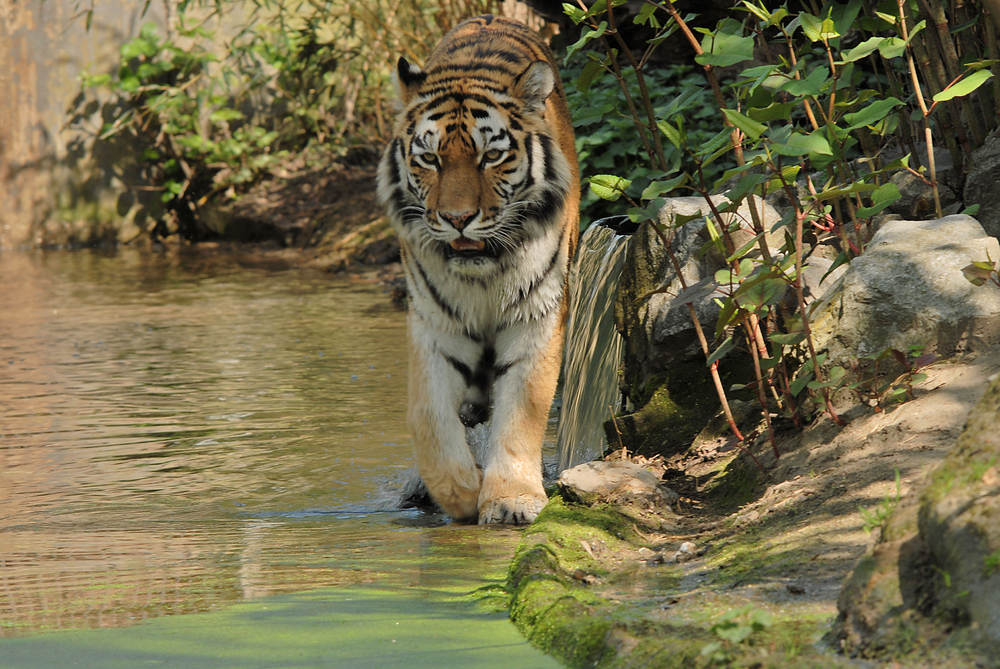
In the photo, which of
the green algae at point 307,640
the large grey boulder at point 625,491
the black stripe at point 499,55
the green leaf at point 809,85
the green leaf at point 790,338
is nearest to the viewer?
the green algae at point 307,640

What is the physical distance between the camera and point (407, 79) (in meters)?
Answer: 4.72

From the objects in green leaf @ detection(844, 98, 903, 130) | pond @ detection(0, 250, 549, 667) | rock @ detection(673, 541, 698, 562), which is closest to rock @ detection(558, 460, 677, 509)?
pond @ detection(0, 250, 549, 667)

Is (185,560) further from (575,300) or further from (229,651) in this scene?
(575,300)

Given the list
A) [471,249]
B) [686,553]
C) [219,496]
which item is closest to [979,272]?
[686,553]

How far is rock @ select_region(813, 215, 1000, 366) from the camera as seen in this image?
10.9 feet

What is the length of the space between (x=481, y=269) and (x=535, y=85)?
80 cm

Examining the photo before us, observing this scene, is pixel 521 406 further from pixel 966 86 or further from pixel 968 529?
pixel 968 529

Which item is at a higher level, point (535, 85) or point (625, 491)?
point (535, 85)

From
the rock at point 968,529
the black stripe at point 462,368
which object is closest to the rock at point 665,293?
the black stripe at point 462,368

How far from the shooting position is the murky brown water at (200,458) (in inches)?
131

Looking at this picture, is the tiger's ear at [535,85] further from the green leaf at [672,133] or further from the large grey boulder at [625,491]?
the large grey boulder at [625,491]

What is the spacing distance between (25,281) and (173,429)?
663 centimetres

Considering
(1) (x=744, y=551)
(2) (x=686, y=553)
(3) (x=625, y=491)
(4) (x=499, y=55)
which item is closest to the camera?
(1) (x=744, y=551)

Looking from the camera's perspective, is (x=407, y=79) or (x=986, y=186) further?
(x=407, y=79)
